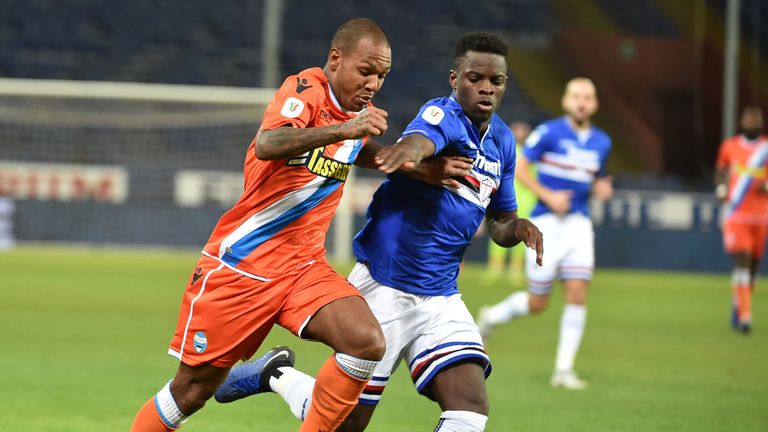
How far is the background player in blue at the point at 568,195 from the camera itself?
866 cm

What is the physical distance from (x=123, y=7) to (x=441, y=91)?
782cm

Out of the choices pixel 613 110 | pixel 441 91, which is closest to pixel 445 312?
pixel 441 91

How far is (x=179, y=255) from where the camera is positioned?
70.5ft

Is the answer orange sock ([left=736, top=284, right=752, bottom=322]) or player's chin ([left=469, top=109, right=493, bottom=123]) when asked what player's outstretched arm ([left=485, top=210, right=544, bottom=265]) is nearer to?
player's chin ([left=469, top=109, right=493, bottom=123])

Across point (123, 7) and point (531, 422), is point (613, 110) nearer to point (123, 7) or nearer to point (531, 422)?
point (123, 7)

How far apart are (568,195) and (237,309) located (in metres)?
4.65

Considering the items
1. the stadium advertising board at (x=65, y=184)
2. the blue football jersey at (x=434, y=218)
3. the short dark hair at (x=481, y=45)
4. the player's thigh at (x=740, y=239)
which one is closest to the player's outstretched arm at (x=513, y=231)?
the blue football jersey at (x=434, y=218)

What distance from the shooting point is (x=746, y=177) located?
1313cm

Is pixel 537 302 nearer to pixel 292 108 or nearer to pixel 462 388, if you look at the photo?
pixel 462 388

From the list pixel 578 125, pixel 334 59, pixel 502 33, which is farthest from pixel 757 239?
pixel 502 33

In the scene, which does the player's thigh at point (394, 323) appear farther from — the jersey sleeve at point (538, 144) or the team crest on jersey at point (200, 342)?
the jersey sleeve at point (538, 144)

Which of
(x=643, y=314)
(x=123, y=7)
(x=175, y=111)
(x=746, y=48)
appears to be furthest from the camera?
(x=123, y=7)

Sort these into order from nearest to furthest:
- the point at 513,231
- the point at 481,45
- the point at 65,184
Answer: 1. the point at 481,45
2. the point at 513,231
3. the point at 65,184

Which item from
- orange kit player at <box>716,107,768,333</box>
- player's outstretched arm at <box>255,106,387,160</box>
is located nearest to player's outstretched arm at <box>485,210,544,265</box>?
player's outstretched arm at <box>255,106,387,160</box>
